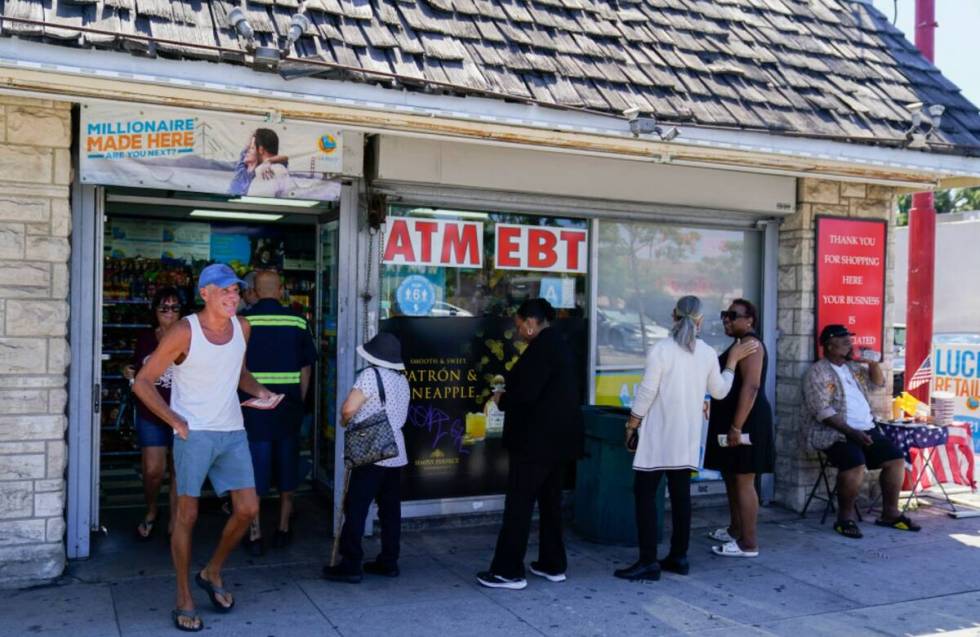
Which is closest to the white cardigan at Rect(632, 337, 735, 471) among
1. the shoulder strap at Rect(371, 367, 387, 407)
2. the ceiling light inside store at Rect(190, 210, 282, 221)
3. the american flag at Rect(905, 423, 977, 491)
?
the shoulder strap at Rect(371, 367, 387, 407)

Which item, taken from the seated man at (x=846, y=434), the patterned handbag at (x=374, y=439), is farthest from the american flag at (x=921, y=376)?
the patterned handbag at (x=374, y=439)

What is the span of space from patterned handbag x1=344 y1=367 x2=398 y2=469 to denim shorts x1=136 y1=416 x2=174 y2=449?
5.53 ft

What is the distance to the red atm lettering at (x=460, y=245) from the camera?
729cm

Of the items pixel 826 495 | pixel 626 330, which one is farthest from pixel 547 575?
pixel 826 495

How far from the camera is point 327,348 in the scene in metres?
7.97

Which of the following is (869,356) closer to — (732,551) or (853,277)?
(853,277)

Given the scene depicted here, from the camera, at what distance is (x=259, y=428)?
646 centimetres

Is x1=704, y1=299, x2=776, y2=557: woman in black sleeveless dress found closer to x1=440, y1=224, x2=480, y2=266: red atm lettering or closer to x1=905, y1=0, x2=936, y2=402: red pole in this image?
A: x1=440, y1=224, x2=480, y2=266: red atm lettering

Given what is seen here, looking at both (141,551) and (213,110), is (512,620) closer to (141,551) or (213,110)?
(141,551)

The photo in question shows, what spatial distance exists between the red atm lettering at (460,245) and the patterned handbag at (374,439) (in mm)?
1823

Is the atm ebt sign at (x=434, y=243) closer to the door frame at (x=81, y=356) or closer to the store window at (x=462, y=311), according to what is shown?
the store window at (x=462, y=311)

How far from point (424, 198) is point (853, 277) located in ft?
13.3

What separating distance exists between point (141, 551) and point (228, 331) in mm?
2233

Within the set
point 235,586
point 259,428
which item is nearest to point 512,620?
Result: point 235,586
